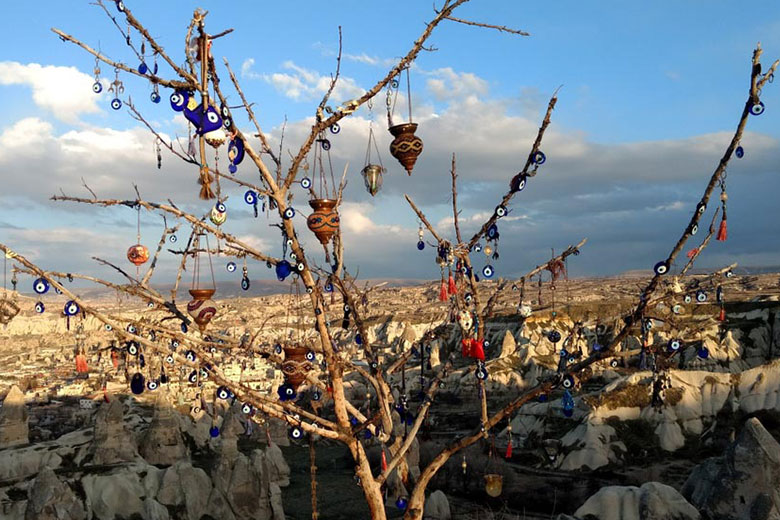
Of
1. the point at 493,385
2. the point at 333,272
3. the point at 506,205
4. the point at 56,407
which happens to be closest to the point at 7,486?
the point at 333,272

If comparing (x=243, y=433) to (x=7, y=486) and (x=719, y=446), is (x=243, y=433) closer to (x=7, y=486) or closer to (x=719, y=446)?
(x=7, y=486)

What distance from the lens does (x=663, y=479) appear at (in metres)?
34.3

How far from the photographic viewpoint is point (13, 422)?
31.4 meters

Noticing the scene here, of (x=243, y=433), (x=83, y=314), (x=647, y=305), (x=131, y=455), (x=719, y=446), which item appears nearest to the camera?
(x=647, y=305)

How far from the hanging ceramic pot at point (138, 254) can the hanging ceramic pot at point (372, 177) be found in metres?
4.22

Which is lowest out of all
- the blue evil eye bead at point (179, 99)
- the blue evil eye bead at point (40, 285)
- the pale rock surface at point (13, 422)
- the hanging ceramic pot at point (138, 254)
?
the pale rock surface at point (13, 422)

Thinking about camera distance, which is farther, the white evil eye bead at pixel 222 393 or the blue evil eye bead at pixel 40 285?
the white evil eye bead at pixel 222 393

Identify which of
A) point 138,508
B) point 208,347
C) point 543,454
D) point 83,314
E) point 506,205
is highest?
point 506,205

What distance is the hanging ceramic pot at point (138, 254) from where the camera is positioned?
10047 millimetres

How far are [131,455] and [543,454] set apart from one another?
26.0m

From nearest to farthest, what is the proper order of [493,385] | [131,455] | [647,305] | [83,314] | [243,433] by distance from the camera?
[647,305] < [83,314] < [131,455] < [243,433] < [493,385]

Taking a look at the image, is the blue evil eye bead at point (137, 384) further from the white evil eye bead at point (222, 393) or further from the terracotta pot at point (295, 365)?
the terracotta pot at point (295, 365)

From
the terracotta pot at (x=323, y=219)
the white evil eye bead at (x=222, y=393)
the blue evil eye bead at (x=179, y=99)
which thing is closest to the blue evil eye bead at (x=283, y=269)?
the terracotta pot at (x=323, y=219)

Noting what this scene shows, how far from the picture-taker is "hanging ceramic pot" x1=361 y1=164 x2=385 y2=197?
830 cm
